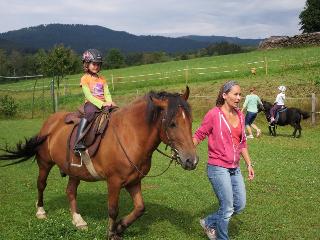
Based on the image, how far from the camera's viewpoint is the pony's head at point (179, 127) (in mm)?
4926

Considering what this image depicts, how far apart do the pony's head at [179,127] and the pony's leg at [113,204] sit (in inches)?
40.6

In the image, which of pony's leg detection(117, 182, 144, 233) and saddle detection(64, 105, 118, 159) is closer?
pony's leg detection(117, 182, 144, 233)

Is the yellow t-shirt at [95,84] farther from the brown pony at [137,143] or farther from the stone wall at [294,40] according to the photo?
the stone wall at [294,40]

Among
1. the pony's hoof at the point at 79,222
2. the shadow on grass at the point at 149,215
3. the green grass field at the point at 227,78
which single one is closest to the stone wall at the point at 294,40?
the green grass field at the point at 227,78

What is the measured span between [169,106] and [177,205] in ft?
12.0

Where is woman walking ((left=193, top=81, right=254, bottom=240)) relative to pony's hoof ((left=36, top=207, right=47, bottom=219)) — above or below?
above

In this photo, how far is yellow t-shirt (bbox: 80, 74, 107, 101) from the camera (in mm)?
6422

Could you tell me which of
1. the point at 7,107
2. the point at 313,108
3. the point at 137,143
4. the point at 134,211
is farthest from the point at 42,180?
the point at 7,107

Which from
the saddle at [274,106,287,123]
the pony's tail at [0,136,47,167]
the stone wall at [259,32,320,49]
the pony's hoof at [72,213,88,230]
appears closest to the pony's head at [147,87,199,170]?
the pony's hoof at [72,213,88,230]

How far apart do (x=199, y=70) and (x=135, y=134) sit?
38665 mm

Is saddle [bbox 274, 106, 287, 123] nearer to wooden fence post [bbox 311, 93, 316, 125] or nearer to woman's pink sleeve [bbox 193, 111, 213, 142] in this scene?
wooden fence post [bbox 311, 93, 316, 125]

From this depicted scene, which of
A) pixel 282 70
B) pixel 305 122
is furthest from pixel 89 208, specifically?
pixel 282 70

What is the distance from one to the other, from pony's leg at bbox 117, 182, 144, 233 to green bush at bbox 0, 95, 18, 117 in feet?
85.5

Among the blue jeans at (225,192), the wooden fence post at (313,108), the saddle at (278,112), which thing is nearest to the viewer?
the blue jeans at (225,192)
